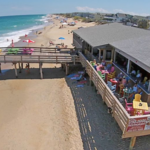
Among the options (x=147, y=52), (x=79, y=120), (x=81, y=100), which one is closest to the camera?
(x=147, y=52)

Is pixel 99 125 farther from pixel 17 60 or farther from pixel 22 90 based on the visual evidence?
pixel 17 60

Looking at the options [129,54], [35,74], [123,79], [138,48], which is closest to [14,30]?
[35,74]

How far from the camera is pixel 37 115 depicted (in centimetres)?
1195

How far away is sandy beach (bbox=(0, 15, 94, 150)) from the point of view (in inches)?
378

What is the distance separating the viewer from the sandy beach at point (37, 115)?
378 inches

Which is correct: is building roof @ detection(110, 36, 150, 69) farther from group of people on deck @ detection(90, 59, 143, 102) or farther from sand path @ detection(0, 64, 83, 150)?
sand path @ detection(0, 64, 83, 150)

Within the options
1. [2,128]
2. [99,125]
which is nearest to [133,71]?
[99,125]

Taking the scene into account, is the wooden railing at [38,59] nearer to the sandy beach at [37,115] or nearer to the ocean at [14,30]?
the sandy beach at [37,115]

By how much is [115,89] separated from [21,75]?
1157 centimetres

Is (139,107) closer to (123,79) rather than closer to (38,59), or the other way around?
(123,79)

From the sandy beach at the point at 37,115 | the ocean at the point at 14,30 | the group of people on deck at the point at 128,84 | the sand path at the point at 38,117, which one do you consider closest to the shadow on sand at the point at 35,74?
the sandy beach at the point at 37,115

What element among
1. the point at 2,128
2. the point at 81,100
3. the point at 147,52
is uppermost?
the point at 147,52

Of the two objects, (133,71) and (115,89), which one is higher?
(133,71)

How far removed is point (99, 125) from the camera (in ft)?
34.0
